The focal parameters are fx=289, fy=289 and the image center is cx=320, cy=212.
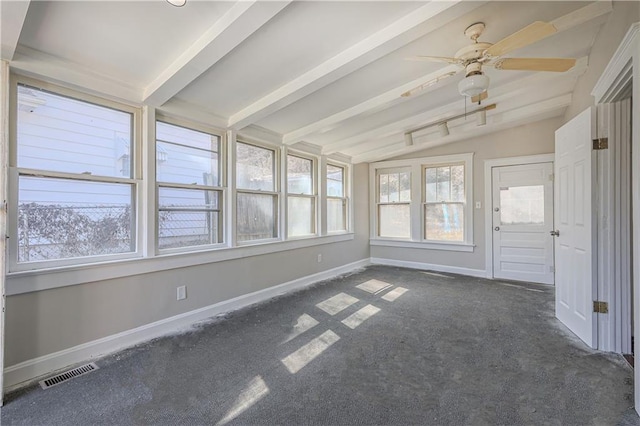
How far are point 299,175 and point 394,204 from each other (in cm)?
238

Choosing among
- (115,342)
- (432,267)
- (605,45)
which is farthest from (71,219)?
(432,267)

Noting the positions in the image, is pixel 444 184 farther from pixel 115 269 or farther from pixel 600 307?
pixel 115 269

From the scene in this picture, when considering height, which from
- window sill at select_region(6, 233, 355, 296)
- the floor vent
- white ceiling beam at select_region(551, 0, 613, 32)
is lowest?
the floor vent

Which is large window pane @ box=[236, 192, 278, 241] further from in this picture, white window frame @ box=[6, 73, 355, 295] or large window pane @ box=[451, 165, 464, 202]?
large window pane @ box=[451, 165, 464, 202]

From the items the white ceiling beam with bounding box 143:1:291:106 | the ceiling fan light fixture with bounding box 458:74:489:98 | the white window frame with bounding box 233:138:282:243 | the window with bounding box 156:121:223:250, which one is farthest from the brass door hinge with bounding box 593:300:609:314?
the window with bounding box 156:121:223:250

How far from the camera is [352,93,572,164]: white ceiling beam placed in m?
4.05

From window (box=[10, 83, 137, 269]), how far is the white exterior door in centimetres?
535

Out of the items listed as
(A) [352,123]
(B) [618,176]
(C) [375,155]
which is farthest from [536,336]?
(C) [375,155]

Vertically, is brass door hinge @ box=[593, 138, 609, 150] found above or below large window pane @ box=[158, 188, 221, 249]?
above

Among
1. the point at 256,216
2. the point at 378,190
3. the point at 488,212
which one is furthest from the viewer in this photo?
the point at 378,190

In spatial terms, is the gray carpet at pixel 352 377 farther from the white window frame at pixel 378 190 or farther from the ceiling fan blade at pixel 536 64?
the white window frame at pixel 378 190

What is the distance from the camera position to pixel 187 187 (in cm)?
313

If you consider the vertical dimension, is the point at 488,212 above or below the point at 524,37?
below

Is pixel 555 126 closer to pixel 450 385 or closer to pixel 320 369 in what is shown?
pixel 450 385
